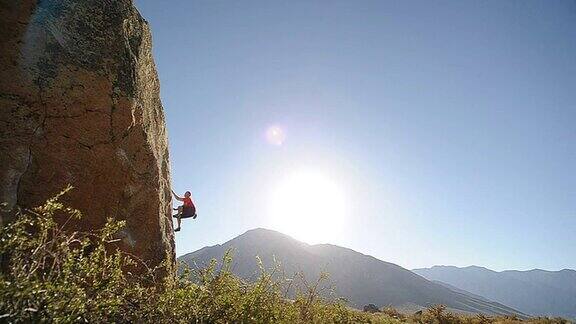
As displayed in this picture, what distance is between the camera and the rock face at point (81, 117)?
626 centimetres

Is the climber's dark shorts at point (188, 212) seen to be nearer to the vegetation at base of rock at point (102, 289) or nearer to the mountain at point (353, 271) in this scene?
the vegetation at base of rock at point (102, 289)

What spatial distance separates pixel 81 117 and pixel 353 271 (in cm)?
14996

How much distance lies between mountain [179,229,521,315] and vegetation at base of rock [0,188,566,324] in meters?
115

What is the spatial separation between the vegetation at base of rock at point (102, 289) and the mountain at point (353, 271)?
11498 centimetres

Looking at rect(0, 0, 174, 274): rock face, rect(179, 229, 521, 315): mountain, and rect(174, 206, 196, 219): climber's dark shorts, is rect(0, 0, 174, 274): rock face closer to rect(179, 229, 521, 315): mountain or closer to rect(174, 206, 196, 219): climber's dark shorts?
rect(174, 206, 196, 219): climber's dark shorts

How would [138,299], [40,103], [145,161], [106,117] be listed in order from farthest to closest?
[145,161] → [106,117] → [40,103] → [138,299]

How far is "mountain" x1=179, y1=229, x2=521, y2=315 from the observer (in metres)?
128

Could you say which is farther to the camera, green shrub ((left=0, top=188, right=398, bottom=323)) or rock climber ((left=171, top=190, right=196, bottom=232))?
rock climber ((left=171, top=190, right=196, bottom=232))

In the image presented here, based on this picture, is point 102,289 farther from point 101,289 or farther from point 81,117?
point 81,117

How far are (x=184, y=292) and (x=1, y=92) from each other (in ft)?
15.0

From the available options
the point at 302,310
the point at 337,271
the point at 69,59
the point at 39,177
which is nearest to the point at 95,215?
the point at 39,177

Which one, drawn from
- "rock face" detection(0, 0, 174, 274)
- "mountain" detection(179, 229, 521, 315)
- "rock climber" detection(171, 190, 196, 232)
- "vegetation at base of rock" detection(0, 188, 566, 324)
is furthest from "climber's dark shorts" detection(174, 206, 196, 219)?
"mountain" detection(179, 229, 521, 315)

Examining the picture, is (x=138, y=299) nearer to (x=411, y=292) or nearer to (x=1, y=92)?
(x=1, y=92)

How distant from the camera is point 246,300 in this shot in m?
6.26
